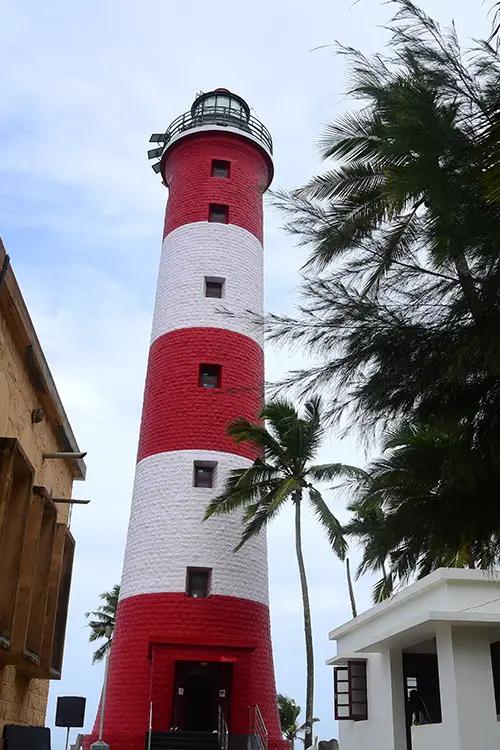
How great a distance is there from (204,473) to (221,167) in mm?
10316

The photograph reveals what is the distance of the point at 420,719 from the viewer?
661 inches

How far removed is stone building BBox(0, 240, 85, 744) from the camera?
725 cm

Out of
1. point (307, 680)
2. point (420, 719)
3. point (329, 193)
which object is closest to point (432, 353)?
point (329, 193)

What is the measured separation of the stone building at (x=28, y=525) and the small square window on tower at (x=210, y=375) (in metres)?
12.1

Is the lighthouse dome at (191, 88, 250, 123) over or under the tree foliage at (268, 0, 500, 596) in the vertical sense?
over

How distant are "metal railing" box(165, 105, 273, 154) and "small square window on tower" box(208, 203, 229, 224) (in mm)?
3283

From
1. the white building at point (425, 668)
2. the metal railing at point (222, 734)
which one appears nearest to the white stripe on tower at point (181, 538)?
the metal railing at point (222, 734)

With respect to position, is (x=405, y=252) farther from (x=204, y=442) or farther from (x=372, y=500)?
(x=204, y=442)

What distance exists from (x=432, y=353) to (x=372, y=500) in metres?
3.28

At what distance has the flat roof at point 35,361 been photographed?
710 cm

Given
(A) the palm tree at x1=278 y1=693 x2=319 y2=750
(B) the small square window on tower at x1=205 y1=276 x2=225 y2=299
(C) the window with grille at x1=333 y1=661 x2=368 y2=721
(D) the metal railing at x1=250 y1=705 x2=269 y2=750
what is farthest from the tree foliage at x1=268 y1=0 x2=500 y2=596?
(A) the palm tree at x1=278 y1=693 x2=319 y2=750

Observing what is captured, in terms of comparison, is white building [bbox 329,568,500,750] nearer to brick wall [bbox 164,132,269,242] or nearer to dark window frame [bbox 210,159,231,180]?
brick wall [bbox 164,132,269,242]

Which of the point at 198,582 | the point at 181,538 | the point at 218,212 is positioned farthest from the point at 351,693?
the point at 218,212

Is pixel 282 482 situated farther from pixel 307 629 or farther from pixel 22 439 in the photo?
pixel 22 439
